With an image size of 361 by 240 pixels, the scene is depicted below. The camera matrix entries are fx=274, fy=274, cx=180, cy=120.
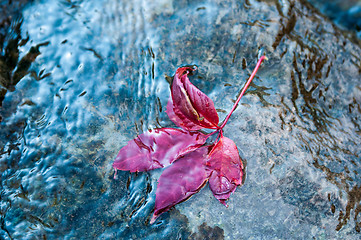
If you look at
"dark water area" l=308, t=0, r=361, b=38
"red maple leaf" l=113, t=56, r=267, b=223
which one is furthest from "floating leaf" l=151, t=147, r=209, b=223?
"dark water area" l=308, t=0, r=361, b=38

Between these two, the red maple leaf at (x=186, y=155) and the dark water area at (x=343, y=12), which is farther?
the dark water area at (x=343, y=12)

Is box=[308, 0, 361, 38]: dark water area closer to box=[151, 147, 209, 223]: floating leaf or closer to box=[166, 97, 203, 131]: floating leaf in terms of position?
box=[166, 97, 203, 131]: floating leaf

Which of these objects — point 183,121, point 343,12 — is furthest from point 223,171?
point 343,12

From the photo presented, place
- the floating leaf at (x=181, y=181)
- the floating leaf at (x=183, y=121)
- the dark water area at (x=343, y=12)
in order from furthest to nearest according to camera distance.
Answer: the dark water area at (x=343, y=12)
the floating leaf at (x=183, y=121)
the floating leaf at (x=181, y=181)

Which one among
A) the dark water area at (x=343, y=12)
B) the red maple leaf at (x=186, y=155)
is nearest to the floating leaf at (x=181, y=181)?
the red maple leaf at (x=186, y=155)

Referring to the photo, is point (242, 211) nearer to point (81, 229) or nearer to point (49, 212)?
point (81, 229)

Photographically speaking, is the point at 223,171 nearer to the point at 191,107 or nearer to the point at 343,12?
the point at 191,107

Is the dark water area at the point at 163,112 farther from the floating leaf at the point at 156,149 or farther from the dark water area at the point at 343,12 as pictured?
the dark water area at the point at 343,12
